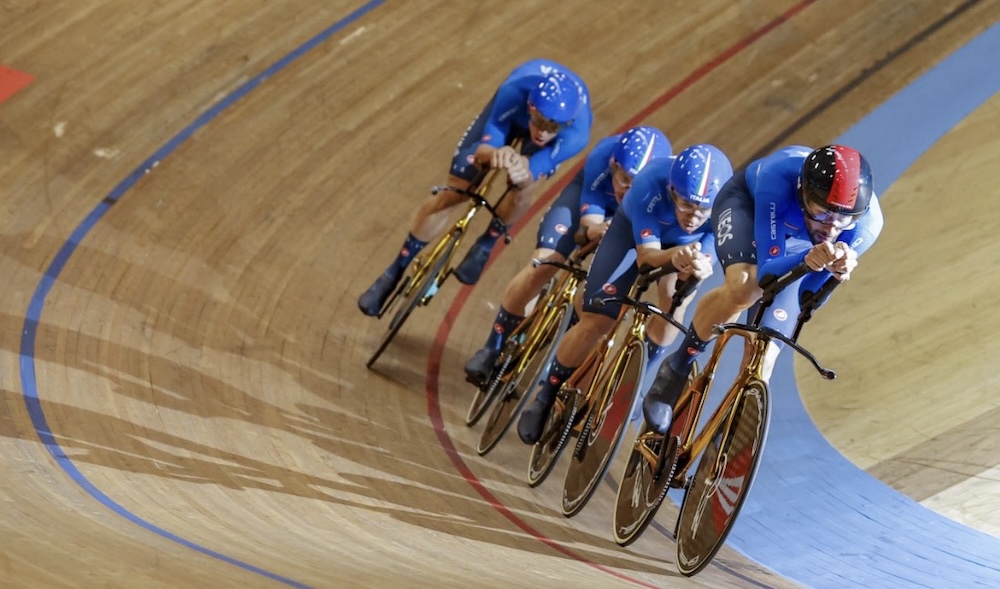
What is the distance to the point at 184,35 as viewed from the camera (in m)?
8.28

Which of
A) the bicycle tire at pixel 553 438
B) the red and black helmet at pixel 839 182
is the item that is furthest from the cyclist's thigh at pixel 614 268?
the red and black helmet at pixel 839 182

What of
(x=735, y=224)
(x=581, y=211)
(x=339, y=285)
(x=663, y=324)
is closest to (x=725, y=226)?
(x=735, y=224)

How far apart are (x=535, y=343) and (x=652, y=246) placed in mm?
943

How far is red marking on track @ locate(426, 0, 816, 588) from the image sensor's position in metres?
4.61

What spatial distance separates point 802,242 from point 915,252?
2.59 meters

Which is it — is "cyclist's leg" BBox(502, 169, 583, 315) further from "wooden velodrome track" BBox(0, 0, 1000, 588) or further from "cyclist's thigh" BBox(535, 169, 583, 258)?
"wooden velodrome track" BBox(0, 0, 1000, 588)

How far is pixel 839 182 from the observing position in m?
3.81

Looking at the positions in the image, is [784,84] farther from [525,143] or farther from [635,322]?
[635,322]

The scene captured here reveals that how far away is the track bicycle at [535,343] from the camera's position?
5.39 meters

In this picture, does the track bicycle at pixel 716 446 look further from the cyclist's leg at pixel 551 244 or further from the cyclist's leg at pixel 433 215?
the cyclist's leg at pixel 433 215

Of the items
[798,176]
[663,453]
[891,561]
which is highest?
[798,176]

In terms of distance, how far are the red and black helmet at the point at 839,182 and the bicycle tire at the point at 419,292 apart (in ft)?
7.57

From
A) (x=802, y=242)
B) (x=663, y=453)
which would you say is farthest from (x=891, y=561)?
(x=802, y=242)

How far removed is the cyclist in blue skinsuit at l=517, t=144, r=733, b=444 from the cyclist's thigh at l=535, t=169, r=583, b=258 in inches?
18.0
